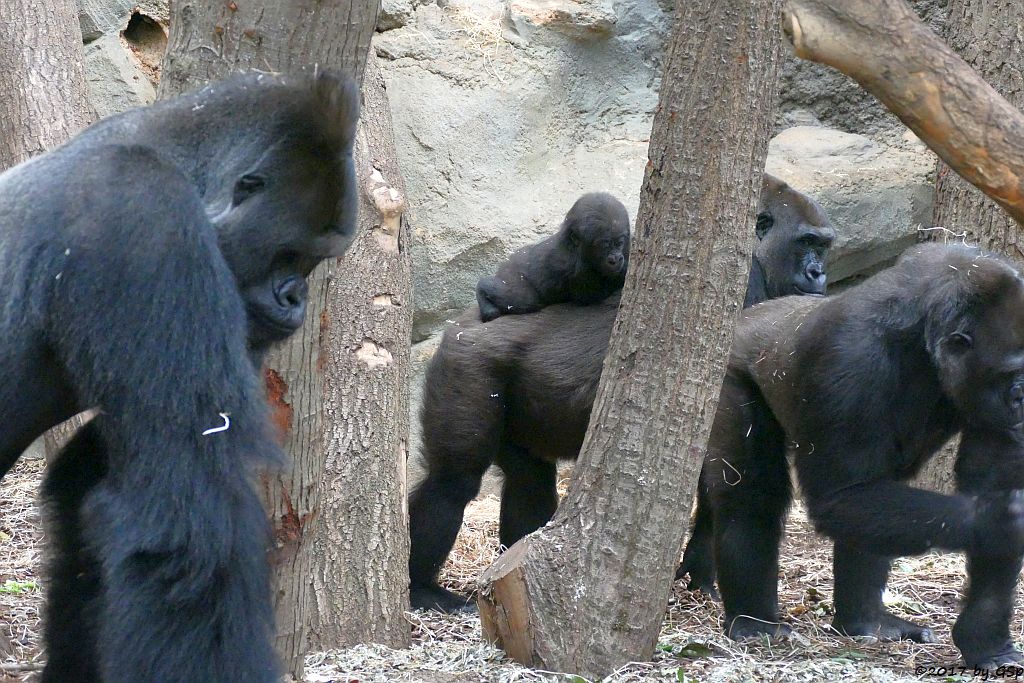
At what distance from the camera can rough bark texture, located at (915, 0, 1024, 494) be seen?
497cm

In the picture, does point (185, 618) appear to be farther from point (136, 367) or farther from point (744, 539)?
point (744, 539)

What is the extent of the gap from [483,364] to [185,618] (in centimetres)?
265

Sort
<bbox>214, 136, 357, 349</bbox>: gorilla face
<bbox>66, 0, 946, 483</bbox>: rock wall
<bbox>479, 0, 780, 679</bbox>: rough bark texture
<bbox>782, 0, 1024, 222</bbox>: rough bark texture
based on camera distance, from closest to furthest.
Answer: <bbox>214, 136, 357, 349</bbox>: gorilla face
<bbox>782, 0, 1024, 222</bbox>: rough bark texture
<bbox>479, 0, 780, 679</bbox>: rough bark texture
<bbox>66, 0, 946, 483</bbox>: rock wall

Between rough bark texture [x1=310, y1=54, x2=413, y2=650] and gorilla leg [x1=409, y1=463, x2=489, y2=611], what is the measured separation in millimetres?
744

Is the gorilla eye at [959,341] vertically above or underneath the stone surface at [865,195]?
underneath

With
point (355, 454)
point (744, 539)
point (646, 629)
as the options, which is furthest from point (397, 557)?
point (744, 539)

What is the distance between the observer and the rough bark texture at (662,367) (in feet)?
10.5

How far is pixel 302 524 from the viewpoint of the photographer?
279 centimetres

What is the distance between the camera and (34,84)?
162 inches

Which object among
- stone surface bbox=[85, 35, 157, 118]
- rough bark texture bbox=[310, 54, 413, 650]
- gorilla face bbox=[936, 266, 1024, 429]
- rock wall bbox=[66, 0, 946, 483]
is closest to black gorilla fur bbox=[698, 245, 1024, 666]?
gorilla face bbox=[936, 266, 1024, 429]

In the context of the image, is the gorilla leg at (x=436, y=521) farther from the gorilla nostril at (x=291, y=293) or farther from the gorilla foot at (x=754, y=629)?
the gorilla nostril at (x=291, y=293)

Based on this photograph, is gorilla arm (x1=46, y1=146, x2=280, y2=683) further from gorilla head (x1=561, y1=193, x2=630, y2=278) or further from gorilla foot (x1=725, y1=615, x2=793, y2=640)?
gorilla head (x1=561, y1=193, x2=630, y2=278)

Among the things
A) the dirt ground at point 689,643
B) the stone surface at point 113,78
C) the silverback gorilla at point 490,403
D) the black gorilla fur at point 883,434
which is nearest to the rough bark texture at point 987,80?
the dirt ground at point 689,643

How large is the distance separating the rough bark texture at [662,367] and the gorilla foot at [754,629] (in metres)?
0.73
